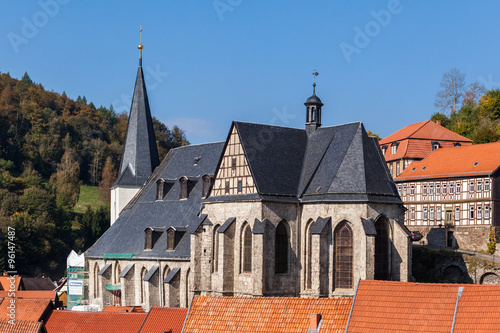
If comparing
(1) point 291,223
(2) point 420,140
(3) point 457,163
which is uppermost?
(2) point 420,140

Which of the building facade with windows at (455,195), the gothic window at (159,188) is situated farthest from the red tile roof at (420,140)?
the gothic window at (159,188)

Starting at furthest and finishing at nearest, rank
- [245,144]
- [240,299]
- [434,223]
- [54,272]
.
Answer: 1. [54,272]
2. [434,223]
3. [245,144]
4. [240,299]

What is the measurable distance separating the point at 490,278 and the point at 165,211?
22.5 meters

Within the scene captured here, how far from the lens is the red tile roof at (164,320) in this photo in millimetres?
41469

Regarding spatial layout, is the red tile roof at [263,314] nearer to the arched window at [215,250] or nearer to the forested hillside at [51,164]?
the arched window at [215,250]

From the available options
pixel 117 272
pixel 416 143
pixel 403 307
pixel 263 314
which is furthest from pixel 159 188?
pixel 403 307

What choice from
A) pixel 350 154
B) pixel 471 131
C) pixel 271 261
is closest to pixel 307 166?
pixel 350 154

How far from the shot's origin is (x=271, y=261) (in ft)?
149

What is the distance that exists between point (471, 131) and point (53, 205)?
5166 centimetres

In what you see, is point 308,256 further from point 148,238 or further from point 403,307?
point 148,238

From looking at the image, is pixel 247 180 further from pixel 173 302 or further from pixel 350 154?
pixel 173 302

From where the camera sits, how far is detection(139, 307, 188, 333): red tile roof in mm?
41469

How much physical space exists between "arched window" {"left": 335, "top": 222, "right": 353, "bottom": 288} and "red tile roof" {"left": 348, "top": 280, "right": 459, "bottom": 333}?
961cm

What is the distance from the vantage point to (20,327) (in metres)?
41.3
